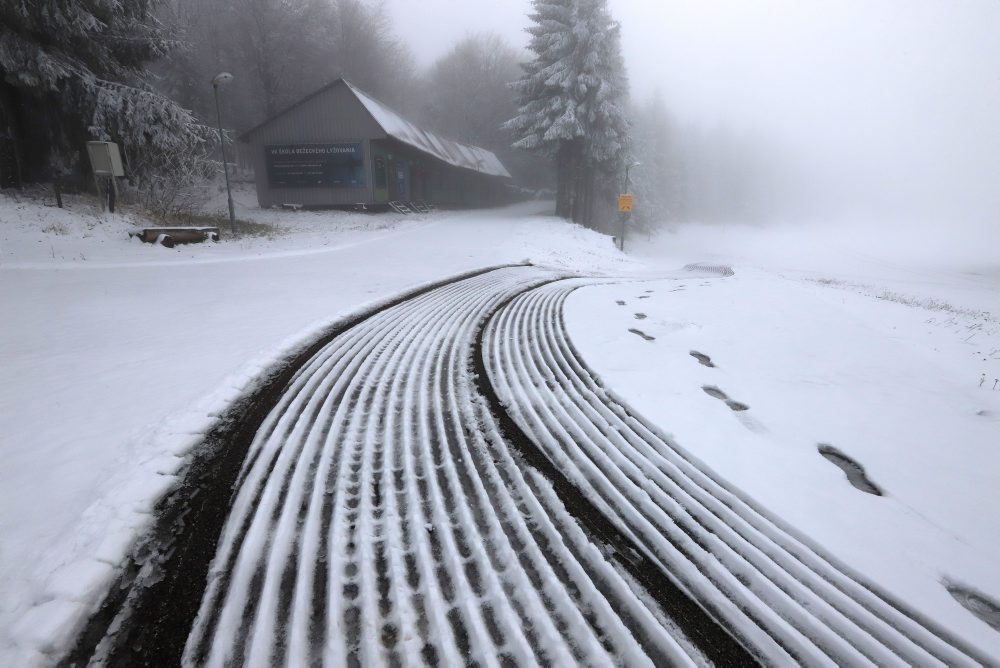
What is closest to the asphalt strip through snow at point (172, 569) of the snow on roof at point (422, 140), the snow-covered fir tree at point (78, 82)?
the snow-covered fir tree at point (78, 82)

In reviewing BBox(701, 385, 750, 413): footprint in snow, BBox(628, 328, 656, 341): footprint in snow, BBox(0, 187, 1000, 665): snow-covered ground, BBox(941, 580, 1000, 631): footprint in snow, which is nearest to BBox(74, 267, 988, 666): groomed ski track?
BBox(941, 580, 1000, 631): footprint in snow

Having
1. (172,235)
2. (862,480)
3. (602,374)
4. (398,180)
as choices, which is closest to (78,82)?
(172,235)

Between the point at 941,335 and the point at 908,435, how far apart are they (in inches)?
182

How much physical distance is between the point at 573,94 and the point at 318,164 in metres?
14.1

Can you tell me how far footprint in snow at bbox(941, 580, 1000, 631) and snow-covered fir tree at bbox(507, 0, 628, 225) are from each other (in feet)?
76.4

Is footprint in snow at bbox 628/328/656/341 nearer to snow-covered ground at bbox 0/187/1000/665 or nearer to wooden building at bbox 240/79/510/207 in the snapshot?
snow-covered ground at bbox 0/187/1000/665

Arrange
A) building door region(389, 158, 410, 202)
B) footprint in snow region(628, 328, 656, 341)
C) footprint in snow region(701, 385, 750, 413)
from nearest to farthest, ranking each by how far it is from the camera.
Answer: footprint in snow region(701, 385, 750, 413) → footprint in snow region(628, 328, 656, 341) → building door region(389, 158, 410, 202)

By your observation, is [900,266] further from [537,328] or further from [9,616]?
[9,616]

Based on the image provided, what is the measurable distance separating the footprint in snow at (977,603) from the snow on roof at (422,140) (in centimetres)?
2439

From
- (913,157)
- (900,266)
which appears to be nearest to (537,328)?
(900,266)

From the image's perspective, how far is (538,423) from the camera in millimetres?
3889

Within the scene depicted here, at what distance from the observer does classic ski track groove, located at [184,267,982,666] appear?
1.99 meters

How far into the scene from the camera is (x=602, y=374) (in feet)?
16.6

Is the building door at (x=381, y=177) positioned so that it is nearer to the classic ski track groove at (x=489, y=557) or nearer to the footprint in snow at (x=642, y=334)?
the footprint in snow at (x=642, y=334)
